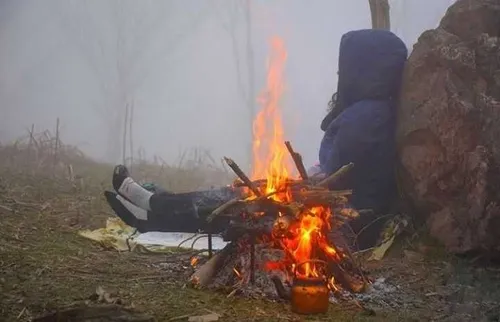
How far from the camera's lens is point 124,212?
5.48 metres

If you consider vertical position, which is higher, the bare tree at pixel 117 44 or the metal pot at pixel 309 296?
the bare tree at pixel 117 44

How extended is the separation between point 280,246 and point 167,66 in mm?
57640

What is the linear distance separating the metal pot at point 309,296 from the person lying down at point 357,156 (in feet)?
5.57

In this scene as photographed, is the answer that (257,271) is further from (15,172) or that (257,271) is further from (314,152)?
(314,152)


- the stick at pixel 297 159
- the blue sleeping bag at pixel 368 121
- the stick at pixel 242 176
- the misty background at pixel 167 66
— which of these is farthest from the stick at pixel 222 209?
the misty background at pixel 167 66

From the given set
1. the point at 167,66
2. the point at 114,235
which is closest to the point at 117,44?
the point at 114,235

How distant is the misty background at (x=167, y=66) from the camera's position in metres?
29.9

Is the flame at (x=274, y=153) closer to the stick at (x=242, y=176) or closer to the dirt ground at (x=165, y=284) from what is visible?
the stick at (x=242, y=176)

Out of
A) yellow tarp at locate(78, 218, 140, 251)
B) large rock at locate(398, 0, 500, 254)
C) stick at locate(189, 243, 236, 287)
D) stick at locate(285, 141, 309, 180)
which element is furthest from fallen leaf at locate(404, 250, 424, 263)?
yellow tarp at locate(78, 218, 140, 251)

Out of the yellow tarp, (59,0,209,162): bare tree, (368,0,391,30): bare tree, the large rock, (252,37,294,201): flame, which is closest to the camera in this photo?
(252,37,294,201): flame

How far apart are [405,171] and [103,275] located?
116 inches

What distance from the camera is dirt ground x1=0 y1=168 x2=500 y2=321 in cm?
312

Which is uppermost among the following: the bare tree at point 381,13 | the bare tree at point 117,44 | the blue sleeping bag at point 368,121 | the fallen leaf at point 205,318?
the bare tree at point 117,44

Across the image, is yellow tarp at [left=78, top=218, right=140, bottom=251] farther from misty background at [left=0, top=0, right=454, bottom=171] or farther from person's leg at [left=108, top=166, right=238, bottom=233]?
misty background at [left=0, top=0, right=454, bottom=171]
